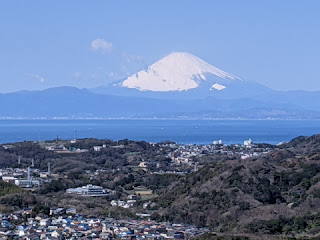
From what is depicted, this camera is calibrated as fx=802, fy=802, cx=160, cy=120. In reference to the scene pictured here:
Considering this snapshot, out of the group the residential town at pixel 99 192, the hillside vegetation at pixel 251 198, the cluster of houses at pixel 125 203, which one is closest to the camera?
the residential town at pixel 99 192

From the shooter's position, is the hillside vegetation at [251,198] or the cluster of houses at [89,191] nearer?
the hillside vegetation at [251,198]

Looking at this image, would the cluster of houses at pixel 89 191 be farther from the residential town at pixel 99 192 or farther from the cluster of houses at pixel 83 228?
the cluster of houses at pixel 83 228

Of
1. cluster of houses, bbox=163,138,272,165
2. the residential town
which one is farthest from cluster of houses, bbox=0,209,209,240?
cluster of houses, bbox=163,138,272,165

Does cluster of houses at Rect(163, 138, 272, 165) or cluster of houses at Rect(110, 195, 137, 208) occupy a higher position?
cluster of houses at Rect(163, 138, 272, 165)

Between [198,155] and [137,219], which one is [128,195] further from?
[198,155]

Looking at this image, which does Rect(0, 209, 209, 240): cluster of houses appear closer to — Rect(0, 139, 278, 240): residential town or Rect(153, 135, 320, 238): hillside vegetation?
Rect(0, 139, 278, 240): residential town

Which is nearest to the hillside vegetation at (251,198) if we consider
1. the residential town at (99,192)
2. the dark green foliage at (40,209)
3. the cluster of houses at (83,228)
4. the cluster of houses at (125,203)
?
the cluster of houses at (125,203)

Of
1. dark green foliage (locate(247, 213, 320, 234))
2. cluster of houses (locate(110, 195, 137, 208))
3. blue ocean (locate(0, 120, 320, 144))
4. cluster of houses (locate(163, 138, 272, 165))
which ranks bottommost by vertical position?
cluster of houses (locate(110, 195, 137, 208))

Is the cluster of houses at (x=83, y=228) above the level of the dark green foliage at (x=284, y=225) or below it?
below

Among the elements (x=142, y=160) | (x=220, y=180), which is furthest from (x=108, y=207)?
(x=142, y=160)
